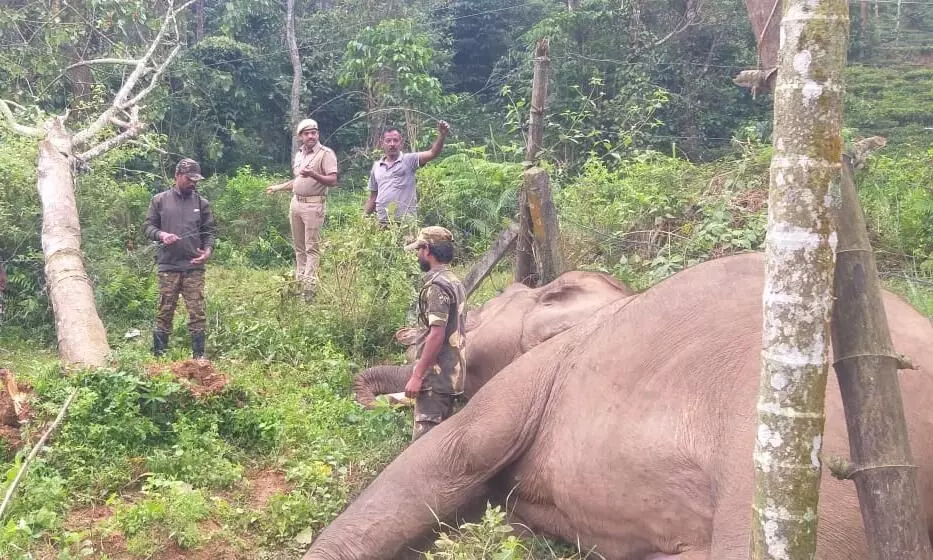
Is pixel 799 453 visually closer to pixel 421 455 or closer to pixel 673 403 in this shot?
pixel 673 403

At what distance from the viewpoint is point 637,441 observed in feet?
11.9

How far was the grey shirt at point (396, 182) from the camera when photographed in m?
9.25

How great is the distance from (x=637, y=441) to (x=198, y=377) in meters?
3.44

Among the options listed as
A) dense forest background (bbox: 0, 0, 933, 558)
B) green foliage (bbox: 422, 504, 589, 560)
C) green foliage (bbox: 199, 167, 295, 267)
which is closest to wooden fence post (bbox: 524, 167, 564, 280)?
dense forest background (bbox: 0, 0, 933, 558)

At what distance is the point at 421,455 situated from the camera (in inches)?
177

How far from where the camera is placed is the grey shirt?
30.3 ft

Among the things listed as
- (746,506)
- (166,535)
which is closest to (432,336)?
(166,535)

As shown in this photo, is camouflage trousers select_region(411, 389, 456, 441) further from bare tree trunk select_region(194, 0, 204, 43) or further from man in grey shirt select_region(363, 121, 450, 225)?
bare tree trunk select_region(194, 0, 204, 43)

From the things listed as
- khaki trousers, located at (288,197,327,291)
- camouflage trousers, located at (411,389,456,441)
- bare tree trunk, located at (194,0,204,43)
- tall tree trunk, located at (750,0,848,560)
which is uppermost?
bare tree trunk, located at (194,0,204,43)

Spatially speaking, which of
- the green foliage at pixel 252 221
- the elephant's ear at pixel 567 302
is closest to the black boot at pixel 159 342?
the elephant's ear at pixel 567 302

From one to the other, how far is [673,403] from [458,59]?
74.3 ft

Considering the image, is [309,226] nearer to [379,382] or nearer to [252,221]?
[379,382]

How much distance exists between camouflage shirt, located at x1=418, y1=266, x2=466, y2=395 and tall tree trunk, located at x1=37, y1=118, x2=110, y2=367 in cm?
266

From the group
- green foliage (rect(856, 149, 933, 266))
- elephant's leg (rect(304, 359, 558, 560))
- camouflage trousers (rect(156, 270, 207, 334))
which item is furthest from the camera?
green foliage (rect(856, 149, 933, 266))
